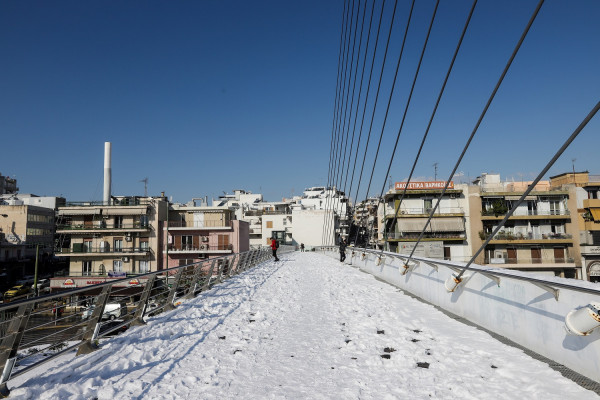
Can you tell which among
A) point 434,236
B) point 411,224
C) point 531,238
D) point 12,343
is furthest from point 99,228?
point 531,238

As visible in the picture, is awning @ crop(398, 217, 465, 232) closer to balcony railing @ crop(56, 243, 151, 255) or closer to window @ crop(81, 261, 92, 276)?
balcony railing @ crop(56, 243, 151, 255)

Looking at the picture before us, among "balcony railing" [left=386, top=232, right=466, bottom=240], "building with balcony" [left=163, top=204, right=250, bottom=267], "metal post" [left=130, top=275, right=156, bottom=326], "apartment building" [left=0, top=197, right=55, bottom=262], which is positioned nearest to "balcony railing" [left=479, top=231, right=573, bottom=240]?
"balcony railing" [left=386, top=232, right=466, bottom=240]

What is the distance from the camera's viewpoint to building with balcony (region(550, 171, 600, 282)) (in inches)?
1499

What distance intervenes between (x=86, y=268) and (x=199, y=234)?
45.6ft

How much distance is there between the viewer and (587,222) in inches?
1561

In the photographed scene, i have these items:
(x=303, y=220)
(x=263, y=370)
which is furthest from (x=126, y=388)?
(x=303, y=220)

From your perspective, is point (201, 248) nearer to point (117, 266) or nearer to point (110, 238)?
point (117, 266)

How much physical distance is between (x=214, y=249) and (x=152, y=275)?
44.4 m


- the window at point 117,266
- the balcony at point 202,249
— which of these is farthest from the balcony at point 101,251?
the balcony at point 202,249

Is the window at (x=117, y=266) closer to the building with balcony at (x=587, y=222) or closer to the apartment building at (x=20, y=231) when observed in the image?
the apartment building at (x=20, y=231)

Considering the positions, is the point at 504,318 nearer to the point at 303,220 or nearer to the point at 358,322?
the point at 358,322

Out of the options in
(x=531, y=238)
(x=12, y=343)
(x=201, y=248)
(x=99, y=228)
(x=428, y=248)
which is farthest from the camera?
(x=201, y=248)

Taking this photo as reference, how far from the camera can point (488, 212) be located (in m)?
46.0

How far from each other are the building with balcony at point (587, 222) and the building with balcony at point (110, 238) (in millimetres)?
48167
